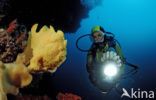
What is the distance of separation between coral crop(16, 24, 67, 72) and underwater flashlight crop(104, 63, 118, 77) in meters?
1.08

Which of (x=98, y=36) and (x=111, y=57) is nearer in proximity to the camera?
(x=111, y=57)

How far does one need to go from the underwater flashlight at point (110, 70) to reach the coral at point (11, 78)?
165 cm

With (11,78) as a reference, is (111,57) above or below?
above

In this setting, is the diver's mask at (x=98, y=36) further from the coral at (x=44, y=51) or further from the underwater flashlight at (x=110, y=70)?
the coral at (x=44, y=51)

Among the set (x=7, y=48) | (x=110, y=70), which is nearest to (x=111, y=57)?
(x=110, y=70)

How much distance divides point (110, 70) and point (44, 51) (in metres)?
1.37

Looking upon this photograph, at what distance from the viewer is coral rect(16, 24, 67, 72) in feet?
6.96

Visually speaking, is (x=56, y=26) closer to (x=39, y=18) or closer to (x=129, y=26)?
(x=39, y=18)

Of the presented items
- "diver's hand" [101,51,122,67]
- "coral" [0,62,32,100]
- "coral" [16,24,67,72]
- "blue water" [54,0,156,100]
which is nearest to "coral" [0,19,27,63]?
"coral" [16,24,67,72]

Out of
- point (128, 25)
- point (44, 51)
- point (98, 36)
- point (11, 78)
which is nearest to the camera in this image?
point (11, 78)

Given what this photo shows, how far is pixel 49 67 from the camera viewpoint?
2.18 meters

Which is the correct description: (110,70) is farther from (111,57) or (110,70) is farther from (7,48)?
(7,48)

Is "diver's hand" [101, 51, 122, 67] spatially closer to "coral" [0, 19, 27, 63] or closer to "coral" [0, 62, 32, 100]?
"coral" [0, 19, 27, 63]

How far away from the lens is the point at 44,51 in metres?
2.15
